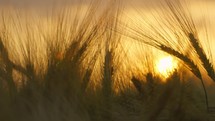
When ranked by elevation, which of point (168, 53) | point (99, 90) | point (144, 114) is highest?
point (168, 53)

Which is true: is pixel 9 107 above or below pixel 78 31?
below

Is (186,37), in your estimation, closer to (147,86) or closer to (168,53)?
(168,53)

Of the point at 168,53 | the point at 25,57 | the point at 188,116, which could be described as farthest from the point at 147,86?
the point at 25,57

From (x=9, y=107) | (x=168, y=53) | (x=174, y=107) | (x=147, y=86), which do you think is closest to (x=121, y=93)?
(x=147, y=86)

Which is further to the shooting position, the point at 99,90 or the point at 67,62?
the point at 99,90

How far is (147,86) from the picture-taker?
3578 mm

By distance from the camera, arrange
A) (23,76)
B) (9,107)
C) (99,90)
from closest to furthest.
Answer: (9,107) → (23,76) → (99,90)

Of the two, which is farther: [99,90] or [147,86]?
[147,86]

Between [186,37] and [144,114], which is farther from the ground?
[186,37]

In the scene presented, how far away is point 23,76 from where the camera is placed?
10.0 ft

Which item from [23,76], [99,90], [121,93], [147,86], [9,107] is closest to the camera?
[9,107]

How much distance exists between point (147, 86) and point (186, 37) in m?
0.42

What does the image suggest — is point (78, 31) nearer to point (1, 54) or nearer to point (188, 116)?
point (1, 54)

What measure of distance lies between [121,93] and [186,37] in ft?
2.67
